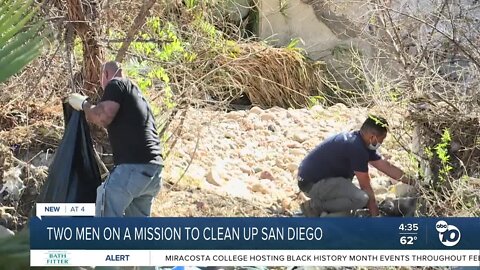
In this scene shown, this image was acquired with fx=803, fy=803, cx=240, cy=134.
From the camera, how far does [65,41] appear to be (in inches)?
172

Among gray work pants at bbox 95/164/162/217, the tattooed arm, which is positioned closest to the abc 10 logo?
gray work pants at bbox 95/164/162/217

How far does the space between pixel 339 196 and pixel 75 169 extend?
4.22 ft

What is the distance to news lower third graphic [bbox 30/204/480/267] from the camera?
3.33 metres

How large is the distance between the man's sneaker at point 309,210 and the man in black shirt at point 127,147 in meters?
0.85

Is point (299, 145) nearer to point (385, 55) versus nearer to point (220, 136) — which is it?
point (220, 136)

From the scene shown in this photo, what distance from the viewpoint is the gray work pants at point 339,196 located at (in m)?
3.97

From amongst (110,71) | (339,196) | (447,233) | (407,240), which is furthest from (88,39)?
(447,233)

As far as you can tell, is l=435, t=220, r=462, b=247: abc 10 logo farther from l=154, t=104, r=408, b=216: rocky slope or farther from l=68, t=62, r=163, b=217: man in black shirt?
l=68, t=62, r=163, b=217: man in black shirt

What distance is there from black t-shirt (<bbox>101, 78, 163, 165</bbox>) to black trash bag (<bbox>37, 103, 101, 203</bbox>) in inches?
6.3

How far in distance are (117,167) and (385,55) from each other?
1.77 metres

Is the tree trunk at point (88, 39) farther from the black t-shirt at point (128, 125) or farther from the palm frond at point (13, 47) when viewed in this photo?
the palm frond at point (13, 47)

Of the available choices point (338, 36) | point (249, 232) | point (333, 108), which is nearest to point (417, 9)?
point (333, 108)

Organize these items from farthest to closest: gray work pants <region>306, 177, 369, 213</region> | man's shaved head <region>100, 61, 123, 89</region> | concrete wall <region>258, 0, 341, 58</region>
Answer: concrete wall <region>258, 0, 341, 58</region> → gray work pants <region>306, 177, 369, 213</region> → man's shaved head <region>100, 61, 123, 89</region>

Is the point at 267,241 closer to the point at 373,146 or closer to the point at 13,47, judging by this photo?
the point at 373,146
